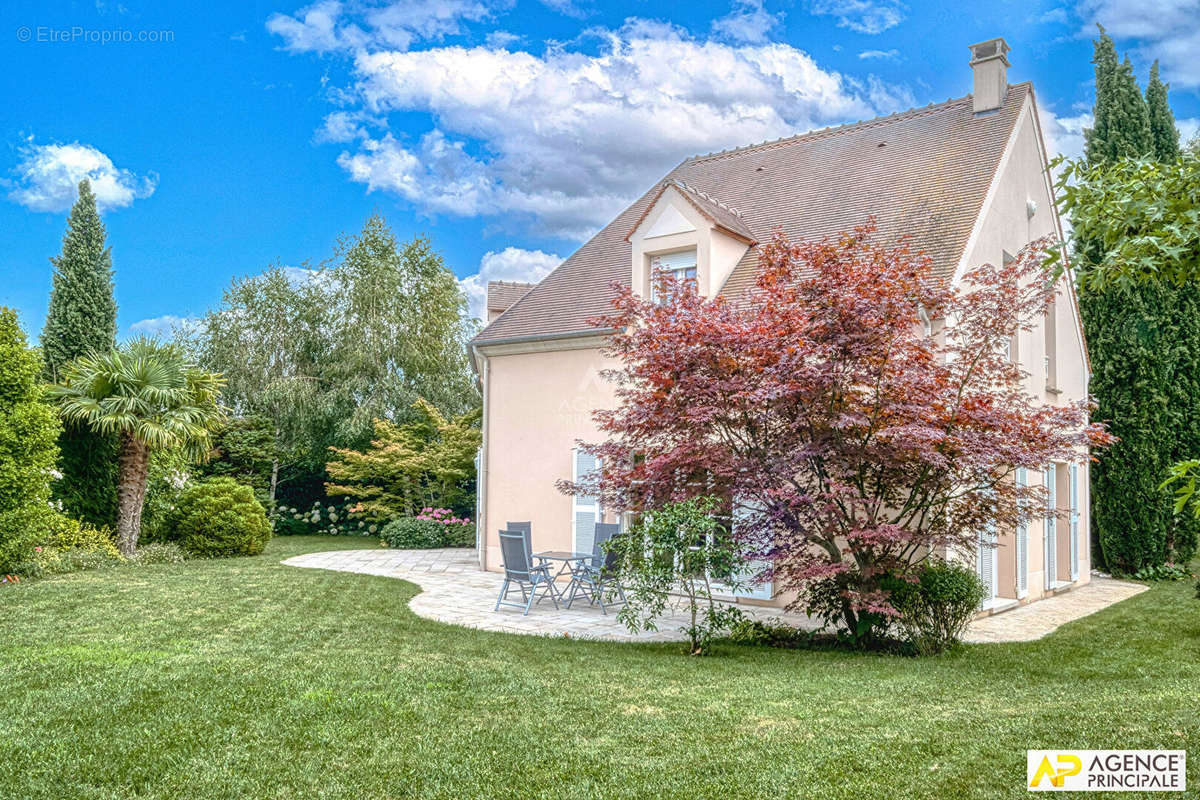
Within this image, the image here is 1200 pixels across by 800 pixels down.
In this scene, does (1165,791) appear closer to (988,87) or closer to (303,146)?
(988,87)

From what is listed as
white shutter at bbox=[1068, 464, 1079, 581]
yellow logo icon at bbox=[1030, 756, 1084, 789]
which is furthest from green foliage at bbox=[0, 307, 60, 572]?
white shutter at bbox=[1068, 464, 1079, 581]

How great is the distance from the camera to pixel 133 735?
4.41 meters

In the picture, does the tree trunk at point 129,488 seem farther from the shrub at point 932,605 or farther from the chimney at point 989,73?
the chimney at point 989,73

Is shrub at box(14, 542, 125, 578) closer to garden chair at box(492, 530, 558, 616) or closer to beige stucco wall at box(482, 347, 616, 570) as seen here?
beige stucco wall at box(482, 347, 616, 570)

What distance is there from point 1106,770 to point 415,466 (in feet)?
57.7

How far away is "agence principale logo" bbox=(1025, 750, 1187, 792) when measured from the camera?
11.7 feet

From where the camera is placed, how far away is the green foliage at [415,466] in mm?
19953

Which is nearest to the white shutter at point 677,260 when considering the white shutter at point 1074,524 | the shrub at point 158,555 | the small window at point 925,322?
the small window at point 925,322

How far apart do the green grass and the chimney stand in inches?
341

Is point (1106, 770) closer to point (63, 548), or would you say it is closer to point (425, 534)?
point (63, 548)

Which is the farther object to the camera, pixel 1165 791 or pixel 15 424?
pixel 15 424

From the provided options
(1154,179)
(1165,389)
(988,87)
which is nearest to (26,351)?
(1154,179)

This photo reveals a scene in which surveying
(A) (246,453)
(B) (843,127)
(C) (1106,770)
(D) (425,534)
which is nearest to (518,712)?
(C) (1106,770)

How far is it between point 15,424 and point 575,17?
11125mm
